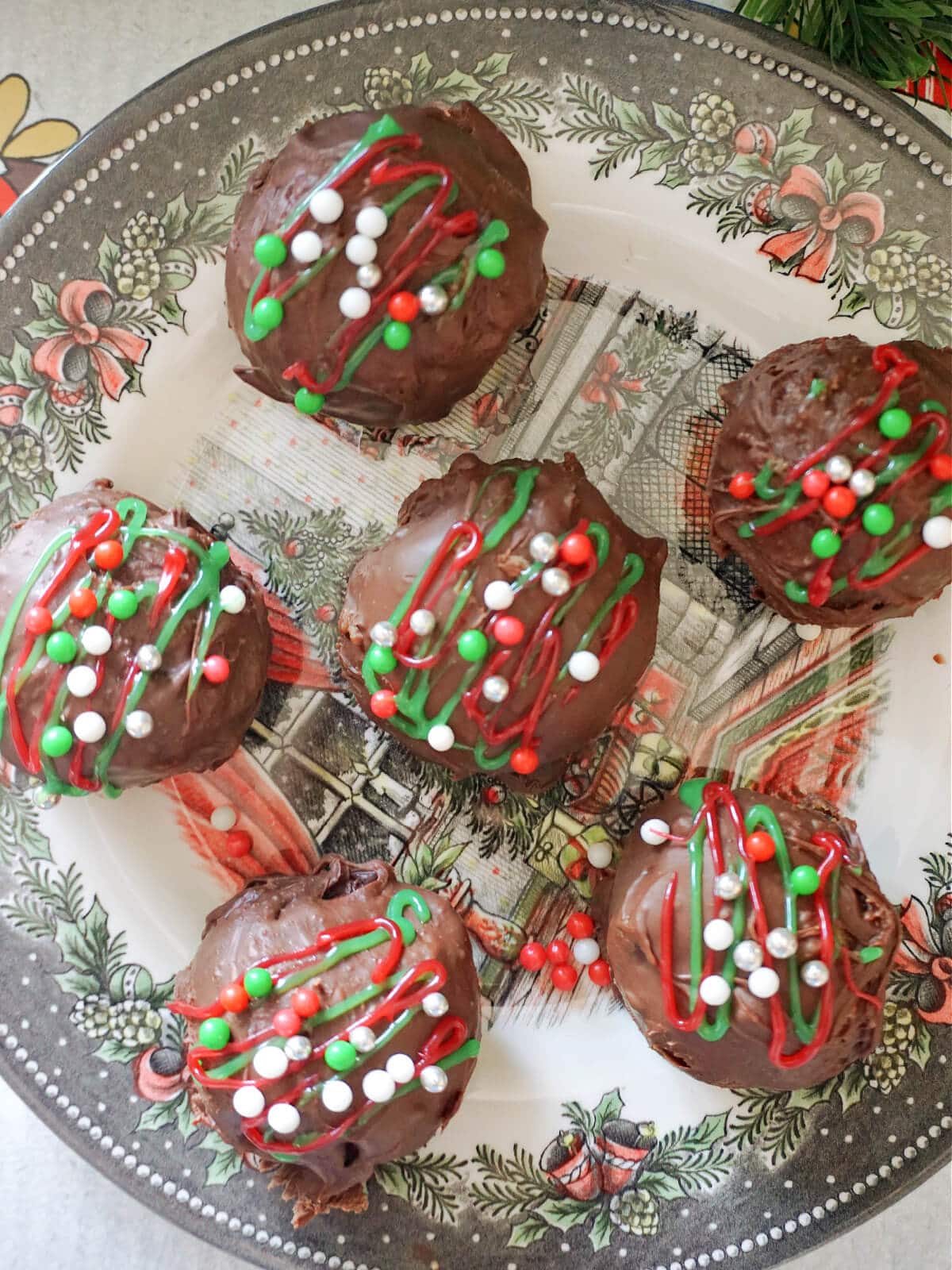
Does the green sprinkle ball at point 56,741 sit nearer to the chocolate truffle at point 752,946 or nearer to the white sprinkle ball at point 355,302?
the white sprinkle ball at point 355,302

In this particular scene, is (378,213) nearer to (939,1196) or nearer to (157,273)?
(157,273)

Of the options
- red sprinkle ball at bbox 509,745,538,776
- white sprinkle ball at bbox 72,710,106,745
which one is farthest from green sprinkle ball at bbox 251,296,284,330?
red sprinkle ball at bbox 509,745,538,776

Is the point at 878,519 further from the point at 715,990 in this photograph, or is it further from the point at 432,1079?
the point at 432,1079

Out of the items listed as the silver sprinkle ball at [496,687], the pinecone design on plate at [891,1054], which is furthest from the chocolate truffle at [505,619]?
the pinecone design on plate at [891,1054]

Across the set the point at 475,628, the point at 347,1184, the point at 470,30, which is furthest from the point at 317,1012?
the point at 470,30

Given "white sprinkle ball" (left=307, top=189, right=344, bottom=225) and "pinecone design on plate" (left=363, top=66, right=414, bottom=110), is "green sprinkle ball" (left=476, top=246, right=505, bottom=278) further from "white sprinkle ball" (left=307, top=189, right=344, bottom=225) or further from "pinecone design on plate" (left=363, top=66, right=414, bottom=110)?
"pinecone design on plate" (left=363, top=66, right=414, bottom=110)
